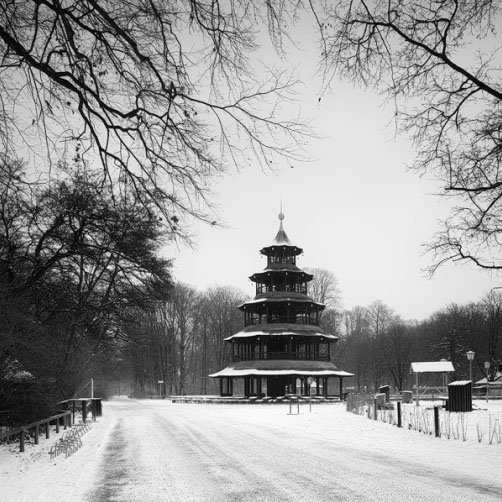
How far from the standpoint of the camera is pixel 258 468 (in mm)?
12047

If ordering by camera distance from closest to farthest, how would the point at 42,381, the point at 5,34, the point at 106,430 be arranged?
1. the point at 5,34
2. the point at 42,381
3. the point at 106,430

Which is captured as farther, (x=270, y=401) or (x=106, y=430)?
(x=270, y=401)

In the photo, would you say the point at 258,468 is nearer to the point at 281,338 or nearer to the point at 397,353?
the point at 281,338

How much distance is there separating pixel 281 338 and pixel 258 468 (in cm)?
4527

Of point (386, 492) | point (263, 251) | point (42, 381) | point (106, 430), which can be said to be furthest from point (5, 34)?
point (263, 251)

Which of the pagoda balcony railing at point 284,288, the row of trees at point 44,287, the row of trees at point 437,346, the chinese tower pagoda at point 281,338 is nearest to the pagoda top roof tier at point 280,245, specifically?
the chinese tower pagoda at point 281,338

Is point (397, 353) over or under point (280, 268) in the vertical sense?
under

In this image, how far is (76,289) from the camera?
20375mm

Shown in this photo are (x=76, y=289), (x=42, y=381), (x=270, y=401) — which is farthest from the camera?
(x=270, y=401)

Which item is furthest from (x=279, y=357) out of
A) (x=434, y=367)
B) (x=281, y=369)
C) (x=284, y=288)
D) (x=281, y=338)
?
(x=434, y=367)

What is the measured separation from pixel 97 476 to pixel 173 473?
55.8 inches

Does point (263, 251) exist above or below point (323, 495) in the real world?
above

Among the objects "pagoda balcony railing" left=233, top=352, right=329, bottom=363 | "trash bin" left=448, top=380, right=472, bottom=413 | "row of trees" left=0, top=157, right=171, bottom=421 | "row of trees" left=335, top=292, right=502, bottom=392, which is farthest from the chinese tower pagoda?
"row of trees" left=0, top=157, right=171, bottom=421

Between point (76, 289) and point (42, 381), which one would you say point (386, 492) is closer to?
point (42, 381)
